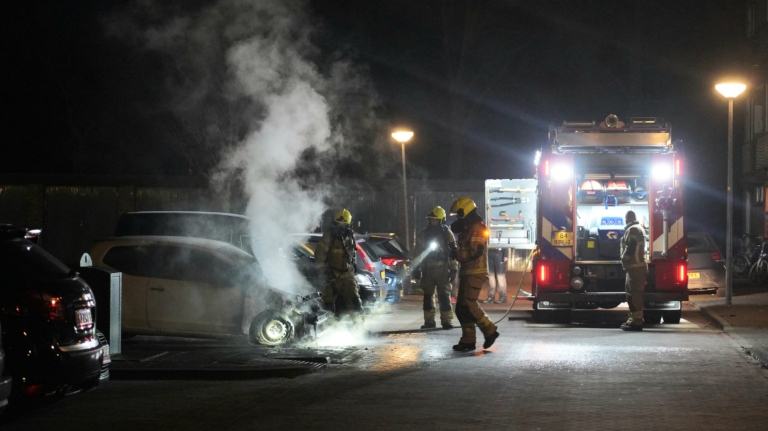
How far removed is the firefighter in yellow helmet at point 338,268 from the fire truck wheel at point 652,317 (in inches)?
197

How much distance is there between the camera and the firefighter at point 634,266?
1352cm

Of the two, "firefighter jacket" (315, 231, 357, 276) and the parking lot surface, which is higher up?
"firefighter jacket" (315, 231, 357, 276)

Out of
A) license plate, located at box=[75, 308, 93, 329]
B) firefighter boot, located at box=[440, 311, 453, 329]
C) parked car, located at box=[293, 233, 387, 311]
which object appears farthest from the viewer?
parked car, located at box=[293, 233, 387, 311]

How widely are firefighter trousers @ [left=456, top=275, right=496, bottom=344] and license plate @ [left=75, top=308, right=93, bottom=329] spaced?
5020mm

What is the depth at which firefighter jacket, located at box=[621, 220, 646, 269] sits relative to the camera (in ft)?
44.3

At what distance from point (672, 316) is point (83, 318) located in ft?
33.8

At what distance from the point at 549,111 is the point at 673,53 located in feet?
17.3

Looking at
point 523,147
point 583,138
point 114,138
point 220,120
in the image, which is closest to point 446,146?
point 523,147

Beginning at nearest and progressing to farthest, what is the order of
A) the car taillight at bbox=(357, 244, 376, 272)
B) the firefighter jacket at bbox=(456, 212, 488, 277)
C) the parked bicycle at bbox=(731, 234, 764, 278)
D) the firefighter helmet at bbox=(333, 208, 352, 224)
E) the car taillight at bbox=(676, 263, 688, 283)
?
the firefighter jacket at bbox=(456, 212, 488, 277), the firefighter helmet at bbox=(333, 208, 352, 224), the car taillight at bbox=(676, 263, 688, 283), the car taillight at bbox=(357, 244, 376, 272), the parked bicycle at bbox=(731, 234, 764, 278)

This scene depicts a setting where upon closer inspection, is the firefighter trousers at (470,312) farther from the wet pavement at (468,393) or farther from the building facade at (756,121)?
the building facade at (756,121)

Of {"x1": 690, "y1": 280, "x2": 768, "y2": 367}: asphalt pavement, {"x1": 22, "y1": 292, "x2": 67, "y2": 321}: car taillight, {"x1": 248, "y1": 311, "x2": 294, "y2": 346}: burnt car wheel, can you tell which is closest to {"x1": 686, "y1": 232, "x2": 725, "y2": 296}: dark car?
{"x1": 690, "y1": 280, "x2": 768, "y2": 367}: asphalt pavement

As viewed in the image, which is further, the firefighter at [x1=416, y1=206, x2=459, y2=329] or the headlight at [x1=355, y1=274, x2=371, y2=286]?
the headlight at [x1=355, y1=274, x2=371, y2=286]

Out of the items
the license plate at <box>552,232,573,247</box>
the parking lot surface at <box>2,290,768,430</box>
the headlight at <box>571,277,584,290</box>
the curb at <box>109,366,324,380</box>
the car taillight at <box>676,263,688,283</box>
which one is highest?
the license plate at <box>552,232,573,247</box>

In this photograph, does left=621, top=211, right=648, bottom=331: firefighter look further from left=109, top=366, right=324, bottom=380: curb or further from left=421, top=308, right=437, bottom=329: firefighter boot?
left=109, top=366, right=324, bottom=380: curb
